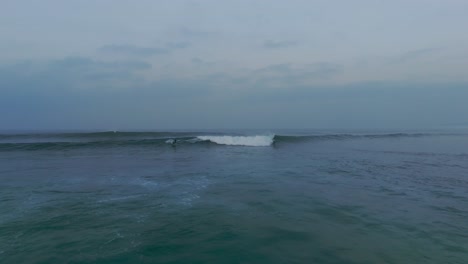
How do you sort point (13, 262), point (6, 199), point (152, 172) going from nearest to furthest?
point (13, 262) → point (6, 199) → point (152, 172)

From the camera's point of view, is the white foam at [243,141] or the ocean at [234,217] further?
the white foam at [243,141]

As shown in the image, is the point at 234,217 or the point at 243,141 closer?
the point at 234,217

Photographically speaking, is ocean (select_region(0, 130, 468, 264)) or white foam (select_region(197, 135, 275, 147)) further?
white foam (select_region(197, 135, 275, 147))

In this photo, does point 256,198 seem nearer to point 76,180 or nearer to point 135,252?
point 135,252

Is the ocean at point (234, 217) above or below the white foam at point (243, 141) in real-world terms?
below

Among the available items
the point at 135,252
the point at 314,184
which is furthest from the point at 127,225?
the point at 314,184

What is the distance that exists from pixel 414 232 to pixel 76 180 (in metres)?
12.2

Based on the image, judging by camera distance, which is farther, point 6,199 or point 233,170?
point 233,170

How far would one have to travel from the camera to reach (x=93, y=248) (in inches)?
→ 226

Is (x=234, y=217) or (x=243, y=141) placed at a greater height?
(x=243, y=141)

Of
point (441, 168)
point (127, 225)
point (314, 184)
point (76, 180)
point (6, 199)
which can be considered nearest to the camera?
point (127, 225)

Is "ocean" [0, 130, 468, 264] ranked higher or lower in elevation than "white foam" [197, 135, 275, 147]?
lower

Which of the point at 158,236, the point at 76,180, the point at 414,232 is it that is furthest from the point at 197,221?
the point at 76,180

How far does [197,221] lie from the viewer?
7270 mm
